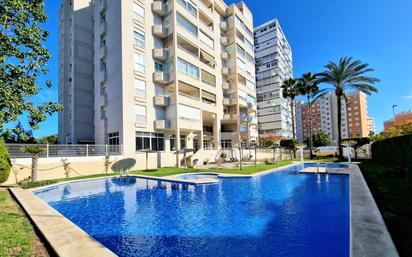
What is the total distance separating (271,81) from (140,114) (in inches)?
2066

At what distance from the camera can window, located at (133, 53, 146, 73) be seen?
24.8 meters

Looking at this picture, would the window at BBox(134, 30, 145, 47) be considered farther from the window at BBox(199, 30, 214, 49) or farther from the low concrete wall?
the low concrete wall

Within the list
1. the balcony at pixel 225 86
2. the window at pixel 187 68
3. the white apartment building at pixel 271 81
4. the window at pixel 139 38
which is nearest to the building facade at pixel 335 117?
the white apartment building at pixel 271 81

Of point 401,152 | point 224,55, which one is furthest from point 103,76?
point 401,152

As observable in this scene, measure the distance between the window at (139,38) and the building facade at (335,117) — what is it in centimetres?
9724

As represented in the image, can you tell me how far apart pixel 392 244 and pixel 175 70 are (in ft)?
83.3

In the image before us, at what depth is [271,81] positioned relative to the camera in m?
66.9

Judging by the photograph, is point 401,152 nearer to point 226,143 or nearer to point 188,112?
point 188,112

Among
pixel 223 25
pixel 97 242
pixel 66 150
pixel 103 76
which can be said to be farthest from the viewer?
pixel 223 25

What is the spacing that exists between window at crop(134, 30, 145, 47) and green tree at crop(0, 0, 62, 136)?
19.6 metres

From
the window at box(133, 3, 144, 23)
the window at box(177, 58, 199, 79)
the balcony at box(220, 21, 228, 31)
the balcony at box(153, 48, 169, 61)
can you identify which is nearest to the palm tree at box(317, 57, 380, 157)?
the window at box(177, 58, 199, 79)

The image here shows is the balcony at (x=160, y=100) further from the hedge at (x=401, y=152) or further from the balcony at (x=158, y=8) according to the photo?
the hedge at (x=401, y=152)

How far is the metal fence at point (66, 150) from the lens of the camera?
53.0 ft

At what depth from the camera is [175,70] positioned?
1052 inches
